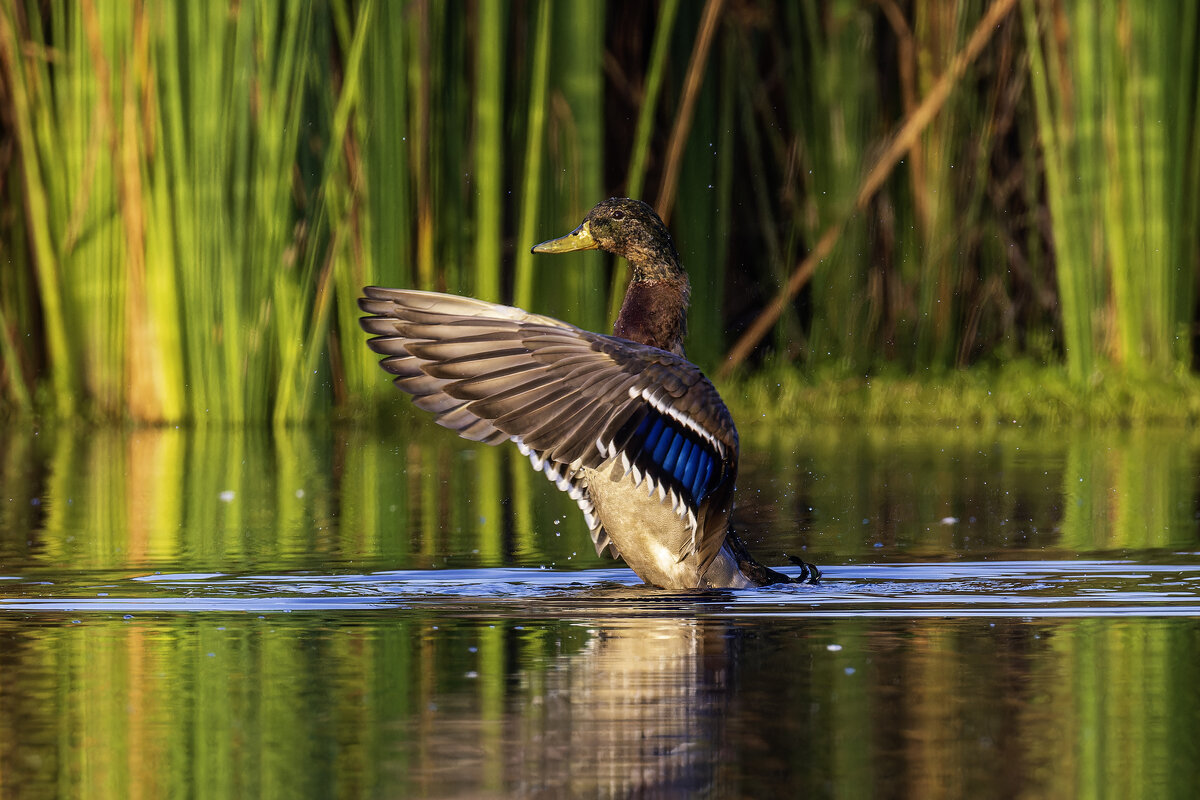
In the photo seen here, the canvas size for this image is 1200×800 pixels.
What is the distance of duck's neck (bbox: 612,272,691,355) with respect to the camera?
25.2 feet

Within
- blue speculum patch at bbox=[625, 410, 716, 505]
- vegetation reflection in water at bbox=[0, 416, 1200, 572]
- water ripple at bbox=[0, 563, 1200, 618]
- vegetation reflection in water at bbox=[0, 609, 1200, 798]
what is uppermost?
blue speculum patch at bbox=[625, 410, 716, 505]

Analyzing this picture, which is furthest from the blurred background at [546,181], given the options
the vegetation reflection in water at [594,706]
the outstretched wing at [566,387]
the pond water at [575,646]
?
the vegetation reflection in water at [594,706]

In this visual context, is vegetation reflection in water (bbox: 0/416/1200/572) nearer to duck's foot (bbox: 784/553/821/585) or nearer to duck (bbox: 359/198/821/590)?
duck's foot (bbox: 784/553/821/585)

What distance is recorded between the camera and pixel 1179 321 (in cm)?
1431

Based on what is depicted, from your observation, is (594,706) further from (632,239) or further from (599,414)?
(632,239)

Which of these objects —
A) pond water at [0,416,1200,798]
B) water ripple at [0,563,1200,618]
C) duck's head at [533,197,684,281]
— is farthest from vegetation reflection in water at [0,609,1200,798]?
duck's head at [533,197,684,281]

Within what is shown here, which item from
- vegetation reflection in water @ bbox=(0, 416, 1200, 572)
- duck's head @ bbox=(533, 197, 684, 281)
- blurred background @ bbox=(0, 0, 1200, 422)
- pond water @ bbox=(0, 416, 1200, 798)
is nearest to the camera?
pond water @ bbox=(0, 416, 1200, 798)

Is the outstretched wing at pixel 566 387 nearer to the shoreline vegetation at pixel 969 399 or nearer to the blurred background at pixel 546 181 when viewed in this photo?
the blurred background at pixel 546 181

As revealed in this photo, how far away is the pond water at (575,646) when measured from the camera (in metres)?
4.31

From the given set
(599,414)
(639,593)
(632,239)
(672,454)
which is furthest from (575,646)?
(632,239)

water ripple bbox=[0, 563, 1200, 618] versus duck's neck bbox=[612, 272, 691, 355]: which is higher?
duck's neck bbox=[612, 272, 691, 355]

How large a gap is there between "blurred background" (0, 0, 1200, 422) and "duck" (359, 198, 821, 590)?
264 inches

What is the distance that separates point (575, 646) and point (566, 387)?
3.45 ft

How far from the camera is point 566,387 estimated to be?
6652mm
